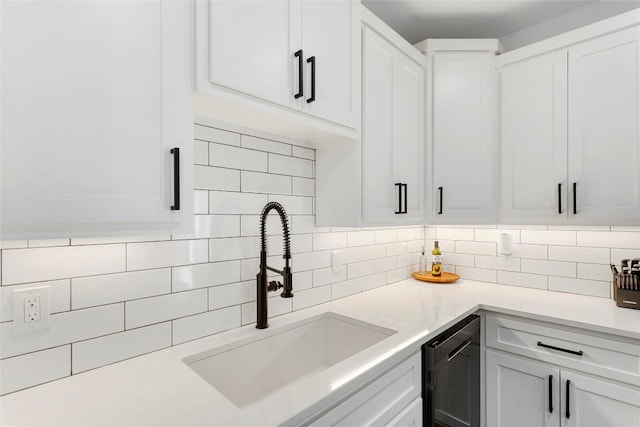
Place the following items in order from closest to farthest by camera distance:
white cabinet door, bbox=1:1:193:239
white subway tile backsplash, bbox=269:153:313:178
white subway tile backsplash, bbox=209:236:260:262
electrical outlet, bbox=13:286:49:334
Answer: white cabinet door, bbox=1:1:193:239, electrical outlet, bbox=13:286:49:334, white subway tile backsplash, bbox=209:236:260:262, white subway tile backsplash, bbox=269:153:313:178

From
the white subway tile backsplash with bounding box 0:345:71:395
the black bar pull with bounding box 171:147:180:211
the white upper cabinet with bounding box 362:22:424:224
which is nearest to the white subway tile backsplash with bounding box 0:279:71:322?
the white subway tile backsplash with bounding box 0:345:71:395

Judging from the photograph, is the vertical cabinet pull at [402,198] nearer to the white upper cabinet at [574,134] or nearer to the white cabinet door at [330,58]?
the white cabinet door at [330,58]

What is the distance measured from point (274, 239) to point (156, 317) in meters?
0.54

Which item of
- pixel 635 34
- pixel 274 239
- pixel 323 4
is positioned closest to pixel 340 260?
pixel 274 239

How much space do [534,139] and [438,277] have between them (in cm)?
98

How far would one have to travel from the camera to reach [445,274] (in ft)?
7.68

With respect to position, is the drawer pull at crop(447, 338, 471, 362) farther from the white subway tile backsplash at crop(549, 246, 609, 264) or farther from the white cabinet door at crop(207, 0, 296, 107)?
the white cabinet door at crop(207, 0, 296, 107)

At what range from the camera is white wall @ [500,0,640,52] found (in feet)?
6.21

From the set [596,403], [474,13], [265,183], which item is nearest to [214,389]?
[265,183]

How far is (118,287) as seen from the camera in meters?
1.07

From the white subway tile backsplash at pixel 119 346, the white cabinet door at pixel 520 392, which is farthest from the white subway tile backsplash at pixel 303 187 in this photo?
the white cabinet door at pixel 520 392

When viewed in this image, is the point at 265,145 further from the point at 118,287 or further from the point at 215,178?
the point at 118,287

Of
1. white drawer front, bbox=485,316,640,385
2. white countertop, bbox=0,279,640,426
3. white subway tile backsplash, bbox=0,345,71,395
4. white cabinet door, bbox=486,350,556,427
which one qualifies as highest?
white subway tile backsplash, bbox=0,345,71,395

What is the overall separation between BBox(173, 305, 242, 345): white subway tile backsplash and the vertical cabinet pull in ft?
3.05
